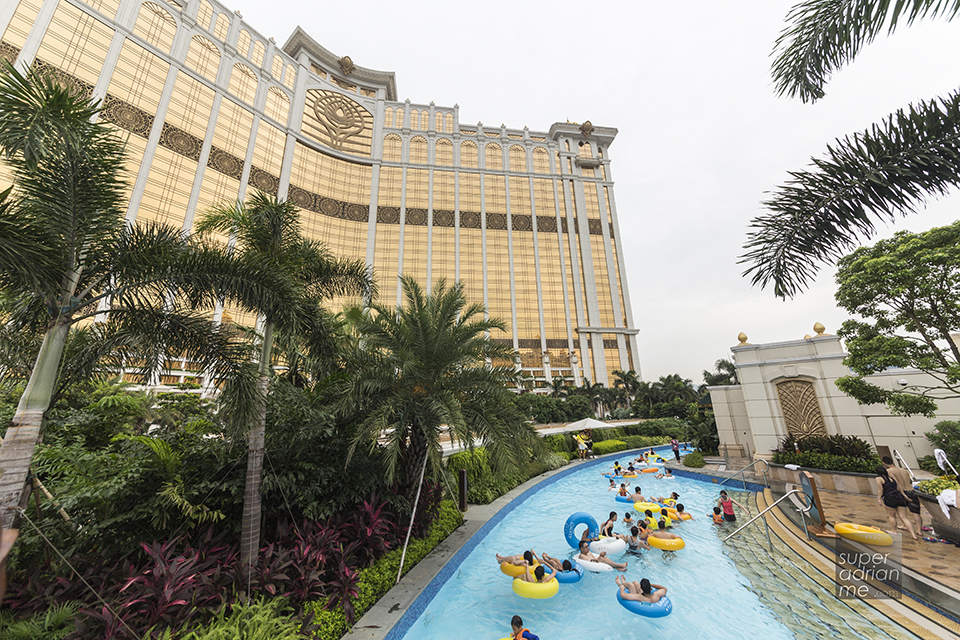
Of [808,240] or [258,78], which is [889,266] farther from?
[258,78]

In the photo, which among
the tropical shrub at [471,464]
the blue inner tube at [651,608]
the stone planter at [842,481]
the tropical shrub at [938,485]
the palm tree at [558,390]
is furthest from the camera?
the palm tree at [558,390]

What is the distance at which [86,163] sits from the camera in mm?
5352

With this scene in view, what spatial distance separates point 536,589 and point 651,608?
7.11ft

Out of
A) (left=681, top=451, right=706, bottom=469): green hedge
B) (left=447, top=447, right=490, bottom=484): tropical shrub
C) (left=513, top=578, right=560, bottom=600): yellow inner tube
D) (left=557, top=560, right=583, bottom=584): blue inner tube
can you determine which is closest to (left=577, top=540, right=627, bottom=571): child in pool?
(left=557, top=560, right=583, bottom=584): blue inner tube

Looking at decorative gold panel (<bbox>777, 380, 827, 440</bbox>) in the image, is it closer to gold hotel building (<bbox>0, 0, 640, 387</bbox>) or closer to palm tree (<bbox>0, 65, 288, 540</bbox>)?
palm tree (<bbox>0, 65, 288, 540</bbox>)

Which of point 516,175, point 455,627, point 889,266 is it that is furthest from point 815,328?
point 516,175

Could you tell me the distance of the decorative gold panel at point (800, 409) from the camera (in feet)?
49.3

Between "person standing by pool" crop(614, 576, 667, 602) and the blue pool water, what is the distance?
0.36 metres

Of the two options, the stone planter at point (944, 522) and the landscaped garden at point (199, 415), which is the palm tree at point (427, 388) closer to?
the landscaped garden at point (199, 415)

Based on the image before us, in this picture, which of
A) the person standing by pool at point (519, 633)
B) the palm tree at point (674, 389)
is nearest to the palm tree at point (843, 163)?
the person standing by pool at point (519, 633)

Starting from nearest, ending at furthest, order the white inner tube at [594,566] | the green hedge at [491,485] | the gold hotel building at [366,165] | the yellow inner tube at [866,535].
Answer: the yellow inner tube at [866,535], the white inner tube at [594,566], the green hedge at [491,485], the gold hotel building at [366,165]

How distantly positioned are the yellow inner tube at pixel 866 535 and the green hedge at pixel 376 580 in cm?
889

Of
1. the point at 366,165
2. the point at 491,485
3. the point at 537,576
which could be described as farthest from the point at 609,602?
the point at 366,165

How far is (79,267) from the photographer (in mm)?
5648
